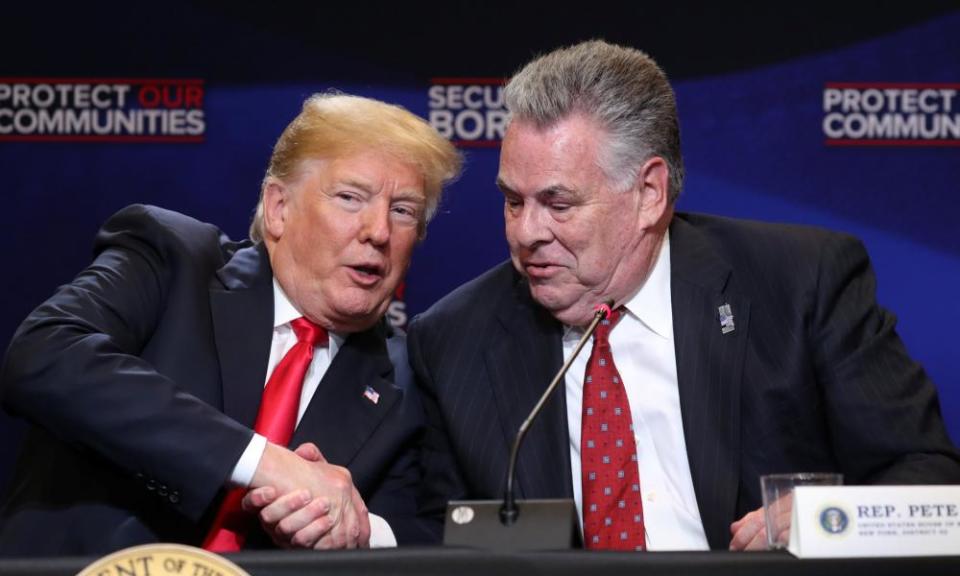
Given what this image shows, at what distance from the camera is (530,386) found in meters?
2.72

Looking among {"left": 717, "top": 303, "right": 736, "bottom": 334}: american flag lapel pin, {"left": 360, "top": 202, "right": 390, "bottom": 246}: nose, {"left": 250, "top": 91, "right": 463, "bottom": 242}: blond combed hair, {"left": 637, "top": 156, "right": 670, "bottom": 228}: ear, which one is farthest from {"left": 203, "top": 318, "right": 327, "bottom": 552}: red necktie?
{"left": 717, "top": 303, "right": 736, "bottom": 334}: american flag lapel pin

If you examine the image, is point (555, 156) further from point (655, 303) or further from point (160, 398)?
point (160, 398)

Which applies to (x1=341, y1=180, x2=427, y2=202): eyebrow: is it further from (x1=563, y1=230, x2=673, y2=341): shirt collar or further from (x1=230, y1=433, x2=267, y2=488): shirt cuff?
(x1=230, y1=433, x2=267, y2=488): shirt cuff

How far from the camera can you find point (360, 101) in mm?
2873

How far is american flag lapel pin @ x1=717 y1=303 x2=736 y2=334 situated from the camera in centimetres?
265

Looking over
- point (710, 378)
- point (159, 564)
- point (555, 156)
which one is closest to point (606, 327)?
point (710, 378)

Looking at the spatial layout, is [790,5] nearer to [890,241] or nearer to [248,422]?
[890,241]

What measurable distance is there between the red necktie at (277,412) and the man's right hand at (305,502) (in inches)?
6.6

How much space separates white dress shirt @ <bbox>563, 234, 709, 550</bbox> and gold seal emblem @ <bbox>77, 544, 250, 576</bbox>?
1.17 m

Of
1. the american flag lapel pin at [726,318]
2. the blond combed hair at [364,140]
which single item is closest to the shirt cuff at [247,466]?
the blond combed hair at [364,140]

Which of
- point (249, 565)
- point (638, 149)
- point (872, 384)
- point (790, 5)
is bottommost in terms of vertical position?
point (249, 565)

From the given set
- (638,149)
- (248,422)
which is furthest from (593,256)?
(248,422)

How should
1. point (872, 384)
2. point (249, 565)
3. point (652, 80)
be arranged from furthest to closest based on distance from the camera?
point (652, 80) → point (872, 384) → point (249, 565)

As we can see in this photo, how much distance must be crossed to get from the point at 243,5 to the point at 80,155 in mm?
→ 636
